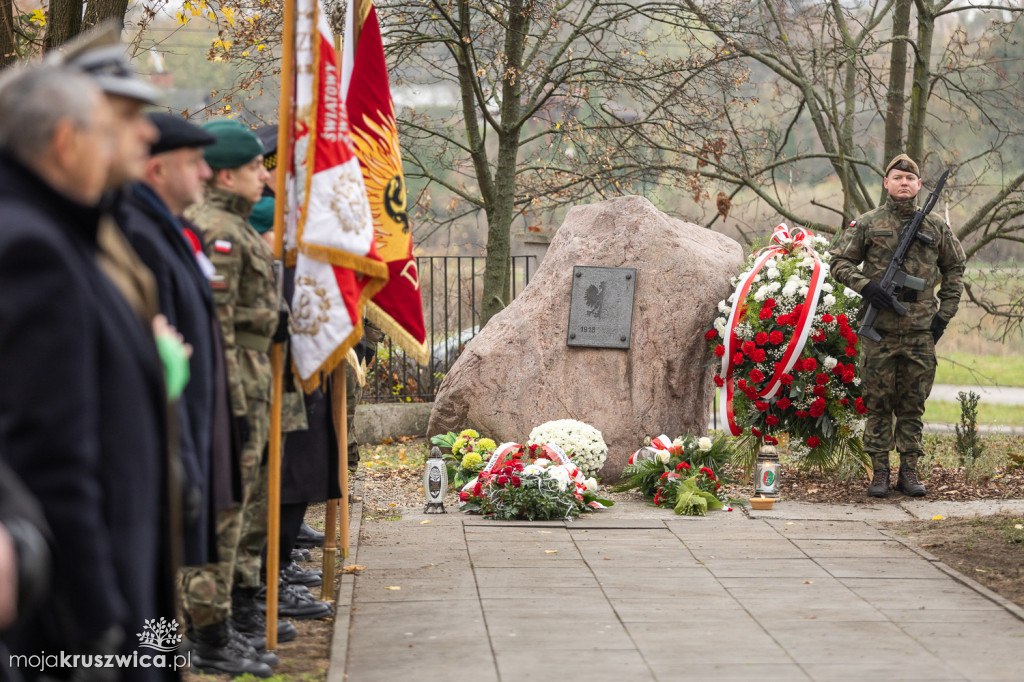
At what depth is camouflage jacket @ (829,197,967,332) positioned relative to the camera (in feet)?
24.8

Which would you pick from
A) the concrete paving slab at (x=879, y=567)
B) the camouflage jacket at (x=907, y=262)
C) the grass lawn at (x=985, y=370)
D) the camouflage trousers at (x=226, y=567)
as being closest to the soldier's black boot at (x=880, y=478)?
the camouflage jacket at (x=907, y=262)

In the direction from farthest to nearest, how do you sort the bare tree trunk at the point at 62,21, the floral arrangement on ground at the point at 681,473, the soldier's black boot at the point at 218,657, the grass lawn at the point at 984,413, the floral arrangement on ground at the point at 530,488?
the grass lawn at the point at 984,413, the floral arrangement on ground at the point at 681,473, the floral arrangement on ground at the point at 530,488, the bare tree trunk at the point at 62,21, the soldier's black boot at the point at 218,657

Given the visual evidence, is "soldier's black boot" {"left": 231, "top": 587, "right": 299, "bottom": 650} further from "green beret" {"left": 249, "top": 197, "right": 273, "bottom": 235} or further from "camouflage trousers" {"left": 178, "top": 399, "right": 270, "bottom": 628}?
"green beret" {"left": 249, "top": 197, "right": 273, "bottom": 235}

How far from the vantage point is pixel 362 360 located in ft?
22.3

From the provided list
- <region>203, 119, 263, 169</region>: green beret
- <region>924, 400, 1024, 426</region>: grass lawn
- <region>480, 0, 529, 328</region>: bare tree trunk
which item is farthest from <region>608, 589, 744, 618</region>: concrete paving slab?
<region>924, 400, 1024, 426</region>: grass lawn

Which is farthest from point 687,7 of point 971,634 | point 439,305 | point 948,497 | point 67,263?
point 67,263

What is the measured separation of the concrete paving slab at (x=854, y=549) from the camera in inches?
236

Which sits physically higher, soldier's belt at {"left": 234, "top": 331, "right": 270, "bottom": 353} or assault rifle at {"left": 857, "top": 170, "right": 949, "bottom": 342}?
assault rifle at {"left": 857, "top": 170, "right": 949, "bottom": 342}

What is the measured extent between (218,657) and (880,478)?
5.32m

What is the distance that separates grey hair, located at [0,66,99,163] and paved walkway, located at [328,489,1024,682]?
2684mm

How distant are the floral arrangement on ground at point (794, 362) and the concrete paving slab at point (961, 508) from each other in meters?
0.79

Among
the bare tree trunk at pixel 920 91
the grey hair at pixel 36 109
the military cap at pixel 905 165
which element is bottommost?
the grey hair at pixel 36 109

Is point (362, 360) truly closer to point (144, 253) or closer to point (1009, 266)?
point (144, 253)

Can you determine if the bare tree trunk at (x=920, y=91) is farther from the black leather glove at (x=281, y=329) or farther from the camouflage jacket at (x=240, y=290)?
the camouflage jacket at (x=240, y=290)
